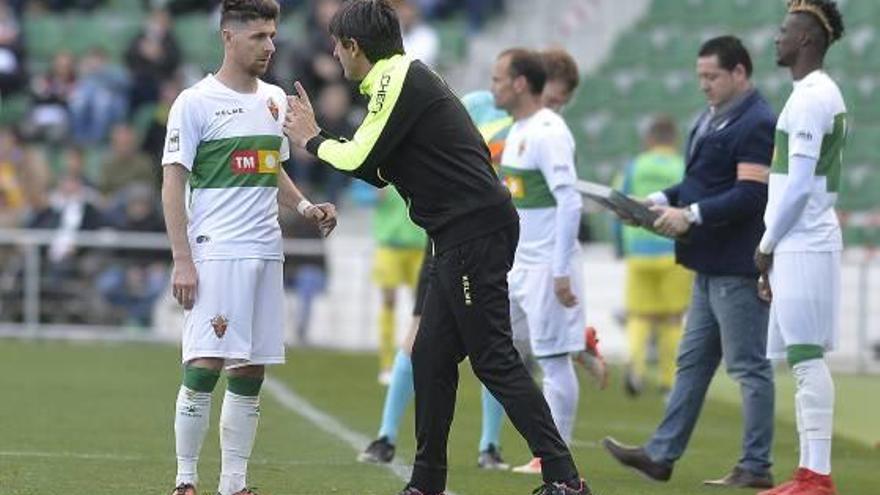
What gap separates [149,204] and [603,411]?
7842 mm

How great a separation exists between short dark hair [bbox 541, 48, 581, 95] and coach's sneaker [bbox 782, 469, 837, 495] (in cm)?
301

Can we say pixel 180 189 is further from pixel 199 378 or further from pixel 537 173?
pixel 537 173

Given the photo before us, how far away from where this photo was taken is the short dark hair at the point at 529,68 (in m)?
10.7

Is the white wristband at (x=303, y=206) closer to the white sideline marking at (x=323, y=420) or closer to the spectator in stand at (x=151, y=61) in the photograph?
the white sideline marking at (x=323, y=420)

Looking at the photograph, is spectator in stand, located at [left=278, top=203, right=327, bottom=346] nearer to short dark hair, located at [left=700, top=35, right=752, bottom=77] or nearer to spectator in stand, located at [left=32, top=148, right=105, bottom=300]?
spectator in stand, located at [left=32, top=148, right=105, bottom=300]

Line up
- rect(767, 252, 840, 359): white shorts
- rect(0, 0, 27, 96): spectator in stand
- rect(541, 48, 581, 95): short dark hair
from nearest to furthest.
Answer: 1. rect(767, 252, 840, 359): white shorts
2. rect(541, 48, 581, 95): short dark hair
3. rect(0, 0, 27, 96): spectator in stand

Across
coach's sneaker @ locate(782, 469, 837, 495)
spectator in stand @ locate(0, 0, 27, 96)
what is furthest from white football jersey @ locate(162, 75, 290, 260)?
spectator in stand @ locate(0, 0, 27, 96)

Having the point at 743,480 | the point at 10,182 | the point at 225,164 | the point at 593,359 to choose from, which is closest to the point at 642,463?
the point at 743,480

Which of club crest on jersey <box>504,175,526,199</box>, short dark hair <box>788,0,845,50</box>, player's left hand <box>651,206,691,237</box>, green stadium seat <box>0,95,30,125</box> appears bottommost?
player's left hand <box>651,206,691,237</box>

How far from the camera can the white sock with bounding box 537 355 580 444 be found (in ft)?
35.2

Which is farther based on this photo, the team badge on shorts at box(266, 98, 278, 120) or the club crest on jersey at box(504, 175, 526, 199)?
the club crest on jersey at box(504, 175, 526, 199)

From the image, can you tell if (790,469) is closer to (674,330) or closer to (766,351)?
(766,351)

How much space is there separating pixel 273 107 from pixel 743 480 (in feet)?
10.5

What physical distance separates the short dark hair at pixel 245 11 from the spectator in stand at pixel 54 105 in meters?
15.7
